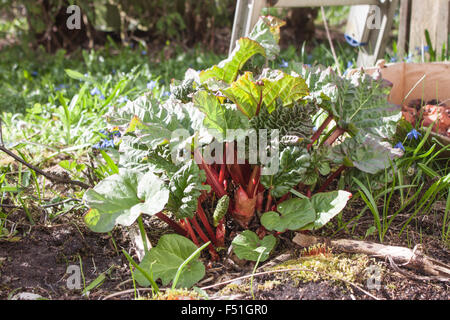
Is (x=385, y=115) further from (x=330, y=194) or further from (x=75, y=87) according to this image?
(x=75, y=87)

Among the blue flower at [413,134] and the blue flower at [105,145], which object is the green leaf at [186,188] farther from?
the blue flower at [413,134]

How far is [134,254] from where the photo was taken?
5.37 feet

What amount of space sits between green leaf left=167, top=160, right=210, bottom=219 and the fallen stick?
40 cm

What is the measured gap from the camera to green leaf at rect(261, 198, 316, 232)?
1.49 meters

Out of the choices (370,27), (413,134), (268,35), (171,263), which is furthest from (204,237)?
(370,27)

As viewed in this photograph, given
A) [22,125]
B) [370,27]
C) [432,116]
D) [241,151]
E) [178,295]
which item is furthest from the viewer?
[370,27]

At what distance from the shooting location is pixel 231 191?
69.5 inches

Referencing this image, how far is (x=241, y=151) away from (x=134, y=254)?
0.53m

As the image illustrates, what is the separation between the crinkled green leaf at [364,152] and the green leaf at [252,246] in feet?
1.29

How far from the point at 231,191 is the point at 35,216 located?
776 millimetres

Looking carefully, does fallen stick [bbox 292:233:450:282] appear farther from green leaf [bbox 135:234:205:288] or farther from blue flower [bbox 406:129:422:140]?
blue flower [bbox 406:129:422:140]

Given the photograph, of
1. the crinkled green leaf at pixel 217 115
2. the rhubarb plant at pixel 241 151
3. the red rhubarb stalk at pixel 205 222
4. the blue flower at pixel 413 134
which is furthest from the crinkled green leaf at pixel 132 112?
the blue flower at pixel 413 134

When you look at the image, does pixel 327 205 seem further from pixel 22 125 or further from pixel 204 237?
pixel 22 125
